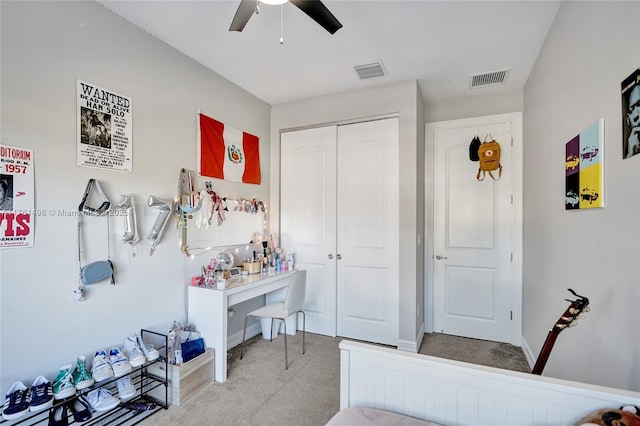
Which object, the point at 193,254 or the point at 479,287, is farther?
the point at 479,287

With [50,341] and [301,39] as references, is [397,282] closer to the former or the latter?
[301,39]

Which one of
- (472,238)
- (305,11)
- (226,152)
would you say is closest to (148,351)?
(226,152)

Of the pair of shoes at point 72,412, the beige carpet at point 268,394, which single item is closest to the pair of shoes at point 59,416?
the pair of shoes at point 72,412

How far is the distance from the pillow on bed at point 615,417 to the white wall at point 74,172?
2422 mm

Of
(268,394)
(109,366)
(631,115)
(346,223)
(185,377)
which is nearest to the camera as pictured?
(631,115)

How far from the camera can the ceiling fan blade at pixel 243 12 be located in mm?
1541

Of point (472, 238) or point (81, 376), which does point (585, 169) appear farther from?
point (81, 376)

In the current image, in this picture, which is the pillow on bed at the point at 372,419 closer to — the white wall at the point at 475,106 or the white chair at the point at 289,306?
the white chair at the point at 289,306

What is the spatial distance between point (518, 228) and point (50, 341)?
3.80 meters

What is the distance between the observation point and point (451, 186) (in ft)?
11.2

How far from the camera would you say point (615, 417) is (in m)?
0.86

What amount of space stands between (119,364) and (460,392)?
1.86m

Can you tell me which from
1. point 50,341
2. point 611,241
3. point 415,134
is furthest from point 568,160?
point 50,341

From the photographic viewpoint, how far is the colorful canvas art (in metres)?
1.35
